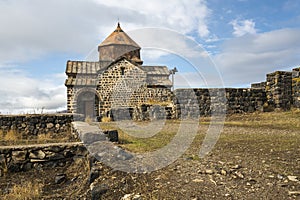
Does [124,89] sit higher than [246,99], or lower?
higher

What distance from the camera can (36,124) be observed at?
9.52m

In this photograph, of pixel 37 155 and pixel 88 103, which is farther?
pixel 88 103

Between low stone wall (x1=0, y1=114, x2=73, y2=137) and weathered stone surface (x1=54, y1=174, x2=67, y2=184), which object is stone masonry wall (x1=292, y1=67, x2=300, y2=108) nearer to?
low stone wall (x1=0, y1=114, x2=73, y2=137)

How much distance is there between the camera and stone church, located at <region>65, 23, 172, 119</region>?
798 inches

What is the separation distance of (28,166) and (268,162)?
14.1 feet

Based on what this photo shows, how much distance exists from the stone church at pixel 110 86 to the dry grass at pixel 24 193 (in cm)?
1544

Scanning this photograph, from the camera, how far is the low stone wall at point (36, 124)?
31.0 ft

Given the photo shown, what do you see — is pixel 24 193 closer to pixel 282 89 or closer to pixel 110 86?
pixel 282 89

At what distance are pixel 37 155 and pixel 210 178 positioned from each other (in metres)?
3.54

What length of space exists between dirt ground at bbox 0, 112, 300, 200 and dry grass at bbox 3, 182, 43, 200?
58mm

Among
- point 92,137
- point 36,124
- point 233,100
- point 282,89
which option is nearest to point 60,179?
point 92,137

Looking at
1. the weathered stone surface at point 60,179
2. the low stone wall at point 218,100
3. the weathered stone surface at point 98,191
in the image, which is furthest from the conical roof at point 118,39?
the weathered stone surface at point 98,191

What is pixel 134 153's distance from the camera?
4.30 m

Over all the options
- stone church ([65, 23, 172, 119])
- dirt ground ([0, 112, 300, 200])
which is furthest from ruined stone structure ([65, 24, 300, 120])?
dirt ground ([0, 112, 300, 200])
